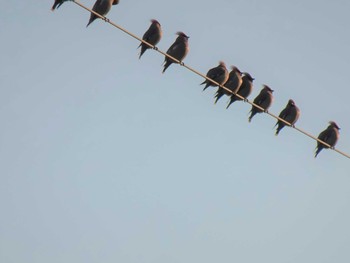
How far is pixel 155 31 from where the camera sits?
14016 millimetres

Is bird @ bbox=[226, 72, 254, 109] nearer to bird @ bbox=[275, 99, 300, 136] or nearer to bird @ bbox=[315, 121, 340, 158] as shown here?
bird @ bbox=[275, 99, 300, 136]

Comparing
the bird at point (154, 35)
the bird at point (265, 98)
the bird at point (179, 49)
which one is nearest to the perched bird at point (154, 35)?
the bird at point (154, 35)

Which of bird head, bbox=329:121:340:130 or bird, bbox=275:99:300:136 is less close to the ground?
bird head, bbox=329:121:340:130

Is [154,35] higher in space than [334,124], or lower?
lower

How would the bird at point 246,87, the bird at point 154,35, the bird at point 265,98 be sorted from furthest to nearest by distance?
the bird at point 265,98 < the bird at point 246,87 < the bird at point 154,35

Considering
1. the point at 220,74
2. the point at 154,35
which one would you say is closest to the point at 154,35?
the point at 154,35

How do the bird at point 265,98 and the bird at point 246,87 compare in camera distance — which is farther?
the bird at point 265,98

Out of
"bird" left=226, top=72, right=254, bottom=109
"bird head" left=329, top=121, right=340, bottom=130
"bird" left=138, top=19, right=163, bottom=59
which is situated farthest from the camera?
"bird head" left=329, top=121, right=340, bottom=130

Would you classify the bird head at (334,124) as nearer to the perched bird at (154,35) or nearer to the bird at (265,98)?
the bird at (265,98)

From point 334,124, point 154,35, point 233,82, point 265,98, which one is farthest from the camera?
point 334,124

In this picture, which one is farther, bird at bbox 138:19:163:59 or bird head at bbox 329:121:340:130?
bird head at bbox 329:121:340:130

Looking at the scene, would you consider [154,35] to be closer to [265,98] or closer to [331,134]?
[265,98]

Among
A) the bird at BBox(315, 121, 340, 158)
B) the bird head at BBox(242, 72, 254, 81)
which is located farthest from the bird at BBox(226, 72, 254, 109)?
the bird at BBox(315, 121, 340, 158)

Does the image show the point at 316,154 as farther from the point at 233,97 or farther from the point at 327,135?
the point at 233,97
